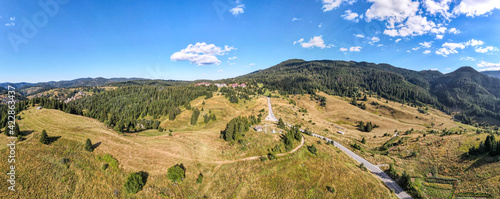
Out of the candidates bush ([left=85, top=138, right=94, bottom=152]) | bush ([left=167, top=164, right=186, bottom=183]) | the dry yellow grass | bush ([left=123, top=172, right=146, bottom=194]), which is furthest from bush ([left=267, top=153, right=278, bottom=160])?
bush ([left=85, top=138, right=94, bottom=152])

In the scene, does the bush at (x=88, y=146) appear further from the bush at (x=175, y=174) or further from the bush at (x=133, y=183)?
the bush at (x=175, y=174)

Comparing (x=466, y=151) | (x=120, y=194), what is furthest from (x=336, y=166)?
(x=120, y=194)

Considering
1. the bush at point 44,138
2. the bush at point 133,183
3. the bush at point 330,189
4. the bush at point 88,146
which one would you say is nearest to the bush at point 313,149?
the bush at point 330,189

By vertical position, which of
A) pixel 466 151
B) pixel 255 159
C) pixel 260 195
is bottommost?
pixel 260 195

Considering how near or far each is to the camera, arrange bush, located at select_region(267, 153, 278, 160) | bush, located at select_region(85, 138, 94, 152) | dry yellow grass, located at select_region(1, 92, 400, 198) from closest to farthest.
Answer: dry yellow grass, located at select_region(1, 92, 400, 198) → bush, located at select_region(85, 138, 94, 152) → bush, located at select_region(267, 153, 278, 160)

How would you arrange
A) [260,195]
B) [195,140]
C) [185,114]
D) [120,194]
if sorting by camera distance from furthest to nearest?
[185,114], [195,140], [260,195], [120,194]

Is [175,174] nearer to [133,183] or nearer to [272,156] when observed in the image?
[133,183]

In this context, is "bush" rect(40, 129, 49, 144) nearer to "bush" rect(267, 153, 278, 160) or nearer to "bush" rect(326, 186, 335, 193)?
"bush" rect(267, 153, 278, 160)

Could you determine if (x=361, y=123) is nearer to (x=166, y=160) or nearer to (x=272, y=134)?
(x=272, y=134)
